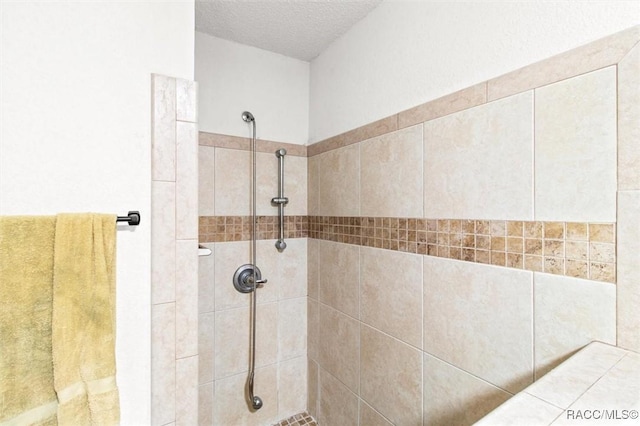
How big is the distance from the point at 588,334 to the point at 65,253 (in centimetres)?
133

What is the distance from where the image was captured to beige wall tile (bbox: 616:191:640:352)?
666mm

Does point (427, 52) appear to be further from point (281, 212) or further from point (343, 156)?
point (281, 212)

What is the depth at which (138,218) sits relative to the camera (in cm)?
87

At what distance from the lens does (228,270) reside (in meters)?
1.68

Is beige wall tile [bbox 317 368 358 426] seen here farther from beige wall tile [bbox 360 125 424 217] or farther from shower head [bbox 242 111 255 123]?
shower head [bbox 242 111 255 123]

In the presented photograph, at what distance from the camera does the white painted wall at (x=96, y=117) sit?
0.80 m

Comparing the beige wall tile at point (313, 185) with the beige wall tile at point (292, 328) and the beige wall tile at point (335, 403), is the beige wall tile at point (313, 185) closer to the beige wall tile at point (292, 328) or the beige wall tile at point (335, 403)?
the beige wall tile at point (292, 328)

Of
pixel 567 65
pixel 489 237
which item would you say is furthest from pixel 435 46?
pixel 489 237

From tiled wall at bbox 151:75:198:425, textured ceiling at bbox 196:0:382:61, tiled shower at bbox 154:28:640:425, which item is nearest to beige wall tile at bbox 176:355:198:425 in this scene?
tiled wall at bbox 151:75:198:425

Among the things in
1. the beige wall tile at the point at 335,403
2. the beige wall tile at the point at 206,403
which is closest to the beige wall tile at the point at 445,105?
the beige wall tile at the point at 335,403

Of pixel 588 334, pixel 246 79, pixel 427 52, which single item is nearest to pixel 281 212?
pixel 246 79

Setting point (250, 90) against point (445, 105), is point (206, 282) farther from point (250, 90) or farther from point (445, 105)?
point (445, 105)

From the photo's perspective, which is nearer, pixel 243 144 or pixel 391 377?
pixel 391 377

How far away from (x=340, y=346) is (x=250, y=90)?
153 cm
